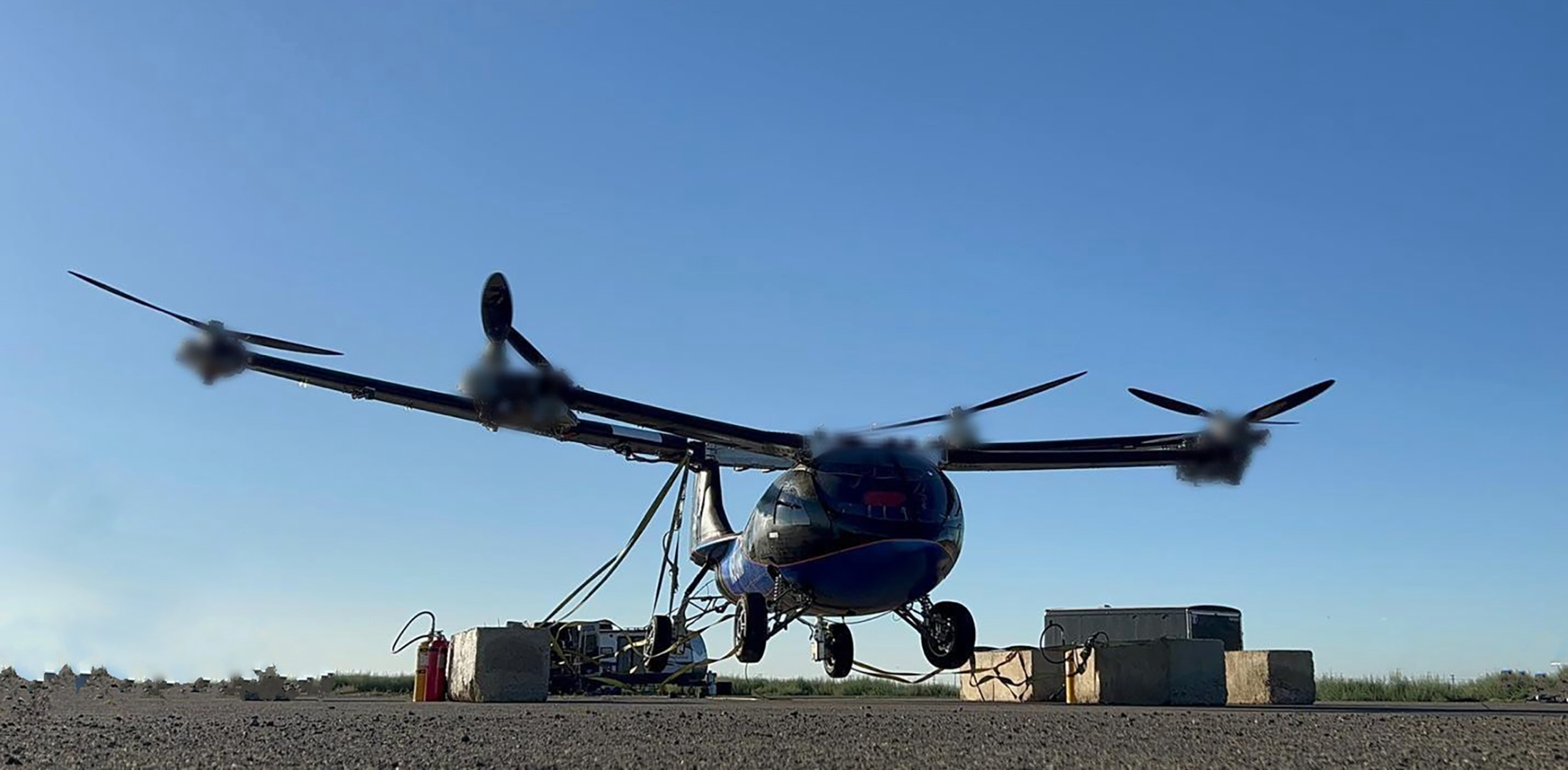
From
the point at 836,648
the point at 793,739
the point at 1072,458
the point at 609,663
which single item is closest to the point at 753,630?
the point at 836,648

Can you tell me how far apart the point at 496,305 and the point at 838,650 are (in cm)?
910

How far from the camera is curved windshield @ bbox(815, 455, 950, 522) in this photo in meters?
20.7

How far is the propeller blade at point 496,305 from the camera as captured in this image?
18.7 meters

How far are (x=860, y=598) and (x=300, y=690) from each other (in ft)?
85.9

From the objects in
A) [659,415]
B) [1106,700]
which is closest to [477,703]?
[659,415]

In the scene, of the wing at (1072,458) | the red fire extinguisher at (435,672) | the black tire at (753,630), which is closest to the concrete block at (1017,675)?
the wing at (1072,458)

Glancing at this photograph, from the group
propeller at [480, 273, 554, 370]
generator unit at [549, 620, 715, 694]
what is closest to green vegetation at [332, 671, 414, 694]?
generator unit at [549, 620, 715, 694]

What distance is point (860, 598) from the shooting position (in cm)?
2081

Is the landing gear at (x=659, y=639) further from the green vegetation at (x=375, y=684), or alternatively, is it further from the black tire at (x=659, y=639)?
the green vegetation at (x=375, y=684)

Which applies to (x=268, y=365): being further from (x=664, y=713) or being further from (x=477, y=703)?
(x=664, y=713)

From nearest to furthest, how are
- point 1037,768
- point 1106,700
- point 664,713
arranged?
point 1037,768, point 664,713, point 1106,700

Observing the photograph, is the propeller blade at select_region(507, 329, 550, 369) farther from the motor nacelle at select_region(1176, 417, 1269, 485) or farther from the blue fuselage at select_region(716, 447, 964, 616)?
the motor nacelle at select_region(1176, 417, 1269, 485)

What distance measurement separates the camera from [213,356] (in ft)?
66.8

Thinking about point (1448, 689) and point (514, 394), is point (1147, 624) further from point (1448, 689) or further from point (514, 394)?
point (514, 394)
